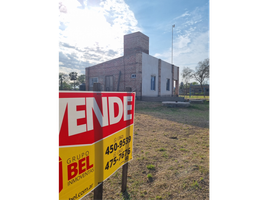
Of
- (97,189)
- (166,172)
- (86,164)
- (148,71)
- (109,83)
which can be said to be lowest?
(166,172)

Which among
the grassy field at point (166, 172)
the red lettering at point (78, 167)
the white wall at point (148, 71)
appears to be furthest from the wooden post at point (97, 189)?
the white wall at point (148, 71)

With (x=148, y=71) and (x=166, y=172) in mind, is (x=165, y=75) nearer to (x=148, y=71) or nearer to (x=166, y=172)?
(x=148, y=71)

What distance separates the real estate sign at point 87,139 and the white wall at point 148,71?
1485 cm

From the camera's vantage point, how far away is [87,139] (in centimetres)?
150

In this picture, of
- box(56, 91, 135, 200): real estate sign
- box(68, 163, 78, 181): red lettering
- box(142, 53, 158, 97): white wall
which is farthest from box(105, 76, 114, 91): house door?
box(68, 163, 78, 181): red lettering

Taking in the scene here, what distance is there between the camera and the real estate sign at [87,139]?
1248 mm

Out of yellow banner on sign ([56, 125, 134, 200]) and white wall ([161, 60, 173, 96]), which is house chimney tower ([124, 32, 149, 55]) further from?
yellow banner on sign ([56, 125, 134, 200])

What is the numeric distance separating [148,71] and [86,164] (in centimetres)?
1684

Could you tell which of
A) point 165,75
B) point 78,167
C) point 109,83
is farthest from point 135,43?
point 78,167

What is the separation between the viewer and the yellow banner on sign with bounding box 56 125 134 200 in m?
1.28

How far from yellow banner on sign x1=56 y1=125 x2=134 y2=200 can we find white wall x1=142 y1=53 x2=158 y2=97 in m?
14.9

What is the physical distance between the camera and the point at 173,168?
3.06 meters
